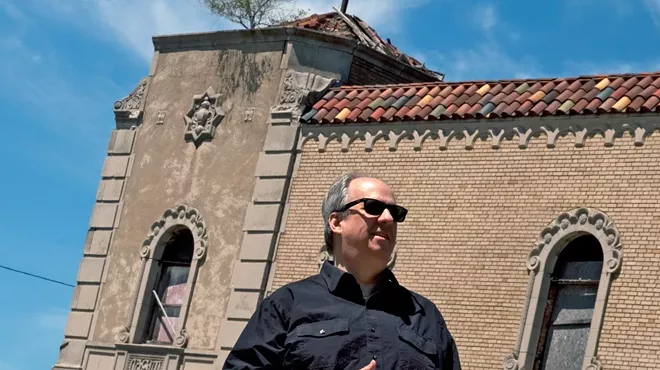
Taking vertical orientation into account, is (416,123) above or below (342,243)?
above

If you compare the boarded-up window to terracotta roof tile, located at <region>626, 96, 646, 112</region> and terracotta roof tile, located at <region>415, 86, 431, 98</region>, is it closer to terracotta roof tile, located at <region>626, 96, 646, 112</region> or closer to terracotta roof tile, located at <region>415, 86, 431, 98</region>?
terracotta roof tile, located at <region>626, 96, 646, 112</region>

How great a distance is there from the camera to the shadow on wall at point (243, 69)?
80.1 ft

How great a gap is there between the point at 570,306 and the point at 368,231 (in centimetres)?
1341

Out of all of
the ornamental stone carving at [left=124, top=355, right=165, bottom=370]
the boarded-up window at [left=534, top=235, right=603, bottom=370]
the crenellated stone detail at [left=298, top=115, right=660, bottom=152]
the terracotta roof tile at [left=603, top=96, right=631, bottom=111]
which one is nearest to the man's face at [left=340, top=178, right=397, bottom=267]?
the boarded-up window at [left=534, top=235, right=603, bottom=370]

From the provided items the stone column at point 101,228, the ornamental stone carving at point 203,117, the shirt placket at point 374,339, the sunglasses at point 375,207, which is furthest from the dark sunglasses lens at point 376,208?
the stone column at point 101,228

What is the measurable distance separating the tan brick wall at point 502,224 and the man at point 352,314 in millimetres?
12069

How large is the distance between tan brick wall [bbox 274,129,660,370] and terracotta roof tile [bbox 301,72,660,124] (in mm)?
427

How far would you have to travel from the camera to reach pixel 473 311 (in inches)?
795

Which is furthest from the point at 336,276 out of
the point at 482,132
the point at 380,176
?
the point at 380,176

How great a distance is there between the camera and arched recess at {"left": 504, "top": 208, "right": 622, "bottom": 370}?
62.8 feet

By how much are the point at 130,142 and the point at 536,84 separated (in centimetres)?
758

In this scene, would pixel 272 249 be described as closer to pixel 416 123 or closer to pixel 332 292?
pixel 416 123

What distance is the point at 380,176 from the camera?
2219 centimetres

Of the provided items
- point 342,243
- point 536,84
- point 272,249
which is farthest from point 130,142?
point 342,243
